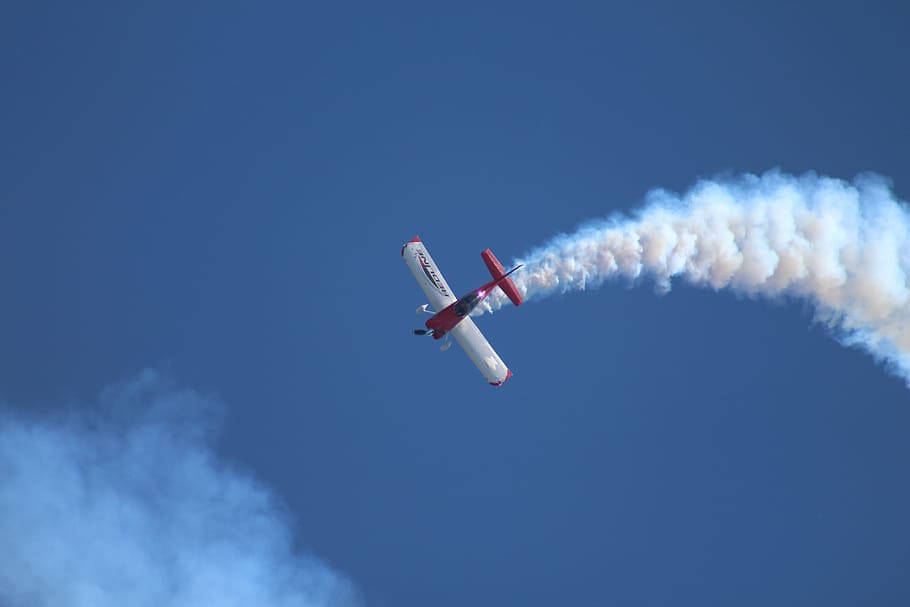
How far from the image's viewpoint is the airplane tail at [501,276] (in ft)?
151

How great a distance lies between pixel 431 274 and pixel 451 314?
2.59 meters

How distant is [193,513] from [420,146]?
42775mm

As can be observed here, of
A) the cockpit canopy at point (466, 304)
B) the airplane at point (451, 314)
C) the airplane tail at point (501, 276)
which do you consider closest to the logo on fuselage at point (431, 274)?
the airplane at point (451, 314)

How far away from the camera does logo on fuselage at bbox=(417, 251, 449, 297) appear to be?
48406mm

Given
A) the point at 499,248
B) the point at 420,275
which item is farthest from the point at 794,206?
the point at 499,248

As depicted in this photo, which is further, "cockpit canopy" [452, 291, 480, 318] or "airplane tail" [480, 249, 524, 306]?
"cockpit canopy" [452, 291, 480, 318]

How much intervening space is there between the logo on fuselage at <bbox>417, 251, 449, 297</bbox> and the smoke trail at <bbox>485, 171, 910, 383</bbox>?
104 inches

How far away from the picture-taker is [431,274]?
4859cm

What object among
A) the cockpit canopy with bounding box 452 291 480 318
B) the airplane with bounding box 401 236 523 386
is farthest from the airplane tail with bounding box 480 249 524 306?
the cockpit canopy with bounding box 452 291 480 318

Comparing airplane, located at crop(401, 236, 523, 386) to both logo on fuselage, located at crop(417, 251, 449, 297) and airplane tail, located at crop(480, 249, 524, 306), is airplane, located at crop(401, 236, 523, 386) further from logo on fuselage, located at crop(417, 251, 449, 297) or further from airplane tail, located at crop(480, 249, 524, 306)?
airplane tail, located at crop(480, 249, 524, 306)

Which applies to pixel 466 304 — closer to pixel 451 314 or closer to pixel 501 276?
pixel 451 314

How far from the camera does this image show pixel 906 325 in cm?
4709

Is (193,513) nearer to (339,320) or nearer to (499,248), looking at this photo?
(339,320)

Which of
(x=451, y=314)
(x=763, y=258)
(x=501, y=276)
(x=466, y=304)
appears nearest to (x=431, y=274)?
(x=451, y=314)
